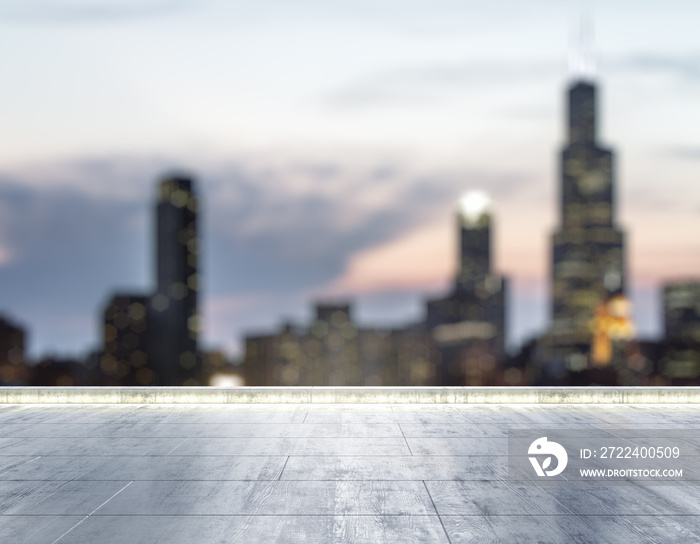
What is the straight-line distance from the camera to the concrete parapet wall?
55.3ft

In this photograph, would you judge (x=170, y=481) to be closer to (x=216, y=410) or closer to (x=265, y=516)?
(x=265, y=516)

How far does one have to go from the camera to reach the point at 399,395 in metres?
16.9

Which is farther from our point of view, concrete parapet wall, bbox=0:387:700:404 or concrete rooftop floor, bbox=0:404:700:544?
concrete parapet wall, bbox=0:387:700:404

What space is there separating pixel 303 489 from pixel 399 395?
324 inches
